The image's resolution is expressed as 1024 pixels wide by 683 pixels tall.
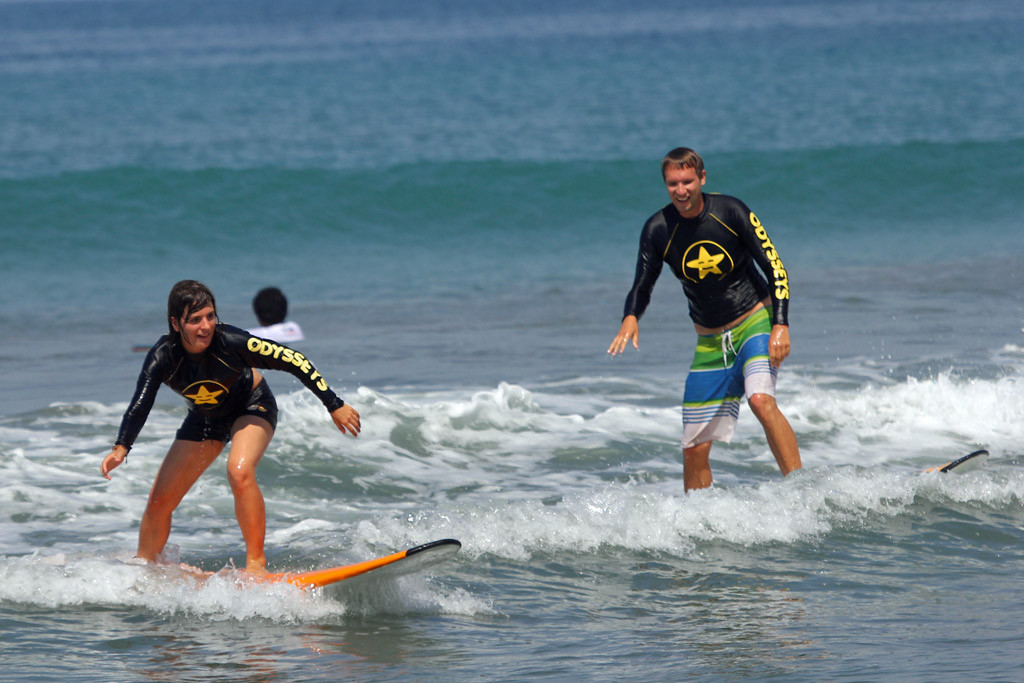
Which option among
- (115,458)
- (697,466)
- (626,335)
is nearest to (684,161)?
(626,335)

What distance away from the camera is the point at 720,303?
22.9 ft

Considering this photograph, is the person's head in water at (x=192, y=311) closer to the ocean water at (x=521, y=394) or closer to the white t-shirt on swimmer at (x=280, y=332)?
the ocean water at (x=521, y=394)

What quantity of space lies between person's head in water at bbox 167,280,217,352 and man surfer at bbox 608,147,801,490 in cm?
221

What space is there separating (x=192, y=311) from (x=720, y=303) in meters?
2.95

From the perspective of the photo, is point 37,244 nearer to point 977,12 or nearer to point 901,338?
point 901,338

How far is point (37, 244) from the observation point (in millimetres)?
22328

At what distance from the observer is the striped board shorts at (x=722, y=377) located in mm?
6941

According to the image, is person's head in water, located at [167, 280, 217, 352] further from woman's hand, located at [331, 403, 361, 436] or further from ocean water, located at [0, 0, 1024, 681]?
ocean water, located at [0, 0, 1024, 681]

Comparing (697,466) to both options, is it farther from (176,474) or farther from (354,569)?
(176,474)

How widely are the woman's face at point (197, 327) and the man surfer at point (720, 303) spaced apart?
2.19 metres

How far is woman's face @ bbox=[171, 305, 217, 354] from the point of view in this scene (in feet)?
18.7

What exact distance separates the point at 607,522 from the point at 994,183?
2210cm

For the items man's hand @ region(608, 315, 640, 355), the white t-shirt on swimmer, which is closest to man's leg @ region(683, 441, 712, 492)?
man's hand @ region(608, 315, 640, 355)

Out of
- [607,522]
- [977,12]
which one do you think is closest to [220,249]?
[607,522]
